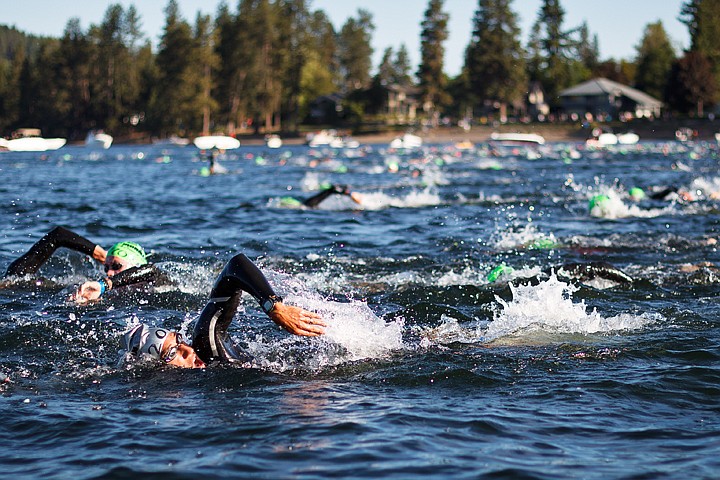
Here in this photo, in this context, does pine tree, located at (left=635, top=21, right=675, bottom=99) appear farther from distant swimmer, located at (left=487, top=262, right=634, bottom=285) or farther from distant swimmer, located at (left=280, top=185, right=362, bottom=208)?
distant swimmer, located at (left=487, top=262, right=634, bottom=285)

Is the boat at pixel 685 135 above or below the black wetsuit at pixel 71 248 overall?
above

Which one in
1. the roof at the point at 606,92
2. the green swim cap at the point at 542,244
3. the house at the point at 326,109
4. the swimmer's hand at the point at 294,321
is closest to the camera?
the swimmer's hand at the point at 294,321

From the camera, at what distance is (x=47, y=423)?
5832 mm

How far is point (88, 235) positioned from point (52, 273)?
461 centimetres

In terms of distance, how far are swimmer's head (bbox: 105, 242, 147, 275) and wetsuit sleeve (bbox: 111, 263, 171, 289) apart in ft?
0.57

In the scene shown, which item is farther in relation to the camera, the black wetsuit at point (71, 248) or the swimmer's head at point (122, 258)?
the swimmer's head at point (122, 258)

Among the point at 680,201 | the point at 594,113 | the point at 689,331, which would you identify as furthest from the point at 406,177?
the point at 594,113

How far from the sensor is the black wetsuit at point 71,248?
980cm

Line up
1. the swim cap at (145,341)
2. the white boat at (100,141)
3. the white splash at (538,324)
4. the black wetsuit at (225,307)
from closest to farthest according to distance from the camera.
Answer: the black wetsuit at (225,307) < the swim cap at (145,341) < the white splash at (538,324) < the white boat at (100,141)

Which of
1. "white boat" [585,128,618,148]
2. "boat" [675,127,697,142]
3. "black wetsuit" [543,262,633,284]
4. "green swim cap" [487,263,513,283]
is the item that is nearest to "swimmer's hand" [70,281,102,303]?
"green swim cap" [487,263,513,283]

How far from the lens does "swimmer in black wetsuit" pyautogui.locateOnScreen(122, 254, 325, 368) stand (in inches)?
246

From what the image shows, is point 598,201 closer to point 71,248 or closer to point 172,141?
point 71,248

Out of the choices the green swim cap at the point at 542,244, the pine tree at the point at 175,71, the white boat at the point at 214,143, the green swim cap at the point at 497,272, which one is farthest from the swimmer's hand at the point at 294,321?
the pine tree at the point at 175,71

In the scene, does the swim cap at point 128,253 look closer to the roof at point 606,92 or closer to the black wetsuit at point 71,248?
the black wetsuit at point 71,248
